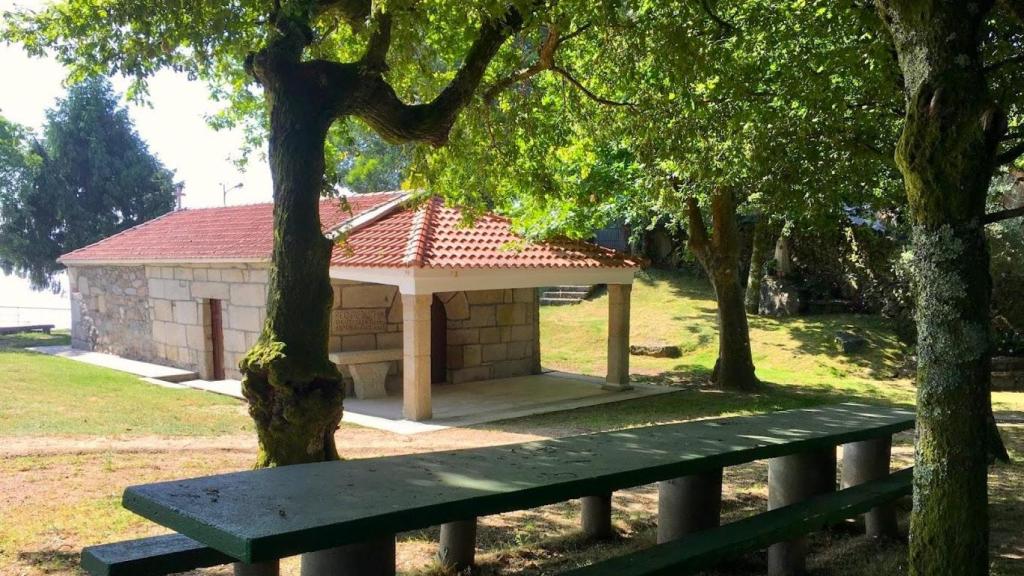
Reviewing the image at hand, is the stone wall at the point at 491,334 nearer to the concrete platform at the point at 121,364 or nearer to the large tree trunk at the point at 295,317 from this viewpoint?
the concrete platform at the point at 121,364

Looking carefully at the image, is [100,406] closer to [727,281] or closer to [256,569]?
[256,569]

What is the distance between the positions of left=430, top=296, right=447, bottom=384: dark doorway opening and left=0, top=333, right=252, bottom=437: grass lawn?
369cm

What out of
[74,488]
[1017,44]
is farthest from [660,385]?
[74,488]

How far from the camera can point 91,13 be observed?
6914 millimetres

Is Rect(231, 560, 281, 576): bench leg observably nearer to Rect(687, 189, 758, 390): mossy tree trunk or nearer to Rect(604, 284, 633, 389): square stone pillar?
Rect(604, 284, 633, 389): square stone pillar

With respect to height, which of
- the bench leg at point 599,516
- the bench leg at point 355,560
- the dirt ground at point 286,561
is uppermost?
the bench leg at point 355,560

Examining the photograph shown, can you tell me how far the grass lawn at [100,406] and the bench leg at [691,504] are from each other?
719cm

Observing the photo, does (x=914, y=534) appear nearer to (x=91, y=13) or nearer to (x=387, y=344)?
(x=91, y=13)

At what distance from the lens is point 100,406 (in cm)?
1156

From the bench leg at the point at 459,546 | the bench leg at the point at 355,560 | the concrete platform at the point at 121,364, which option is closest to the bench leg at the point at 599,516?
the bench leg at the point at 459,546

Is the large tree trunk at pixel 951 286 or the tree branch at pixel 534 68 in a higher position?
the tree branch at pixel 534 68

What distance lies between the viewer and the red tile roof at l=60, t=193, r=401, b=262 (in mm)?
14875

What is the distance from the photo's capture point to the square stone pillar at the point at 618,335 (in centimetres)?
1412

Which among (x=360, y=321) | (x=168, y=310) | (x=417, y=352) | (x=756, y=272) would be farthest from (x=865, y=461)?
(x=756, y=272)
